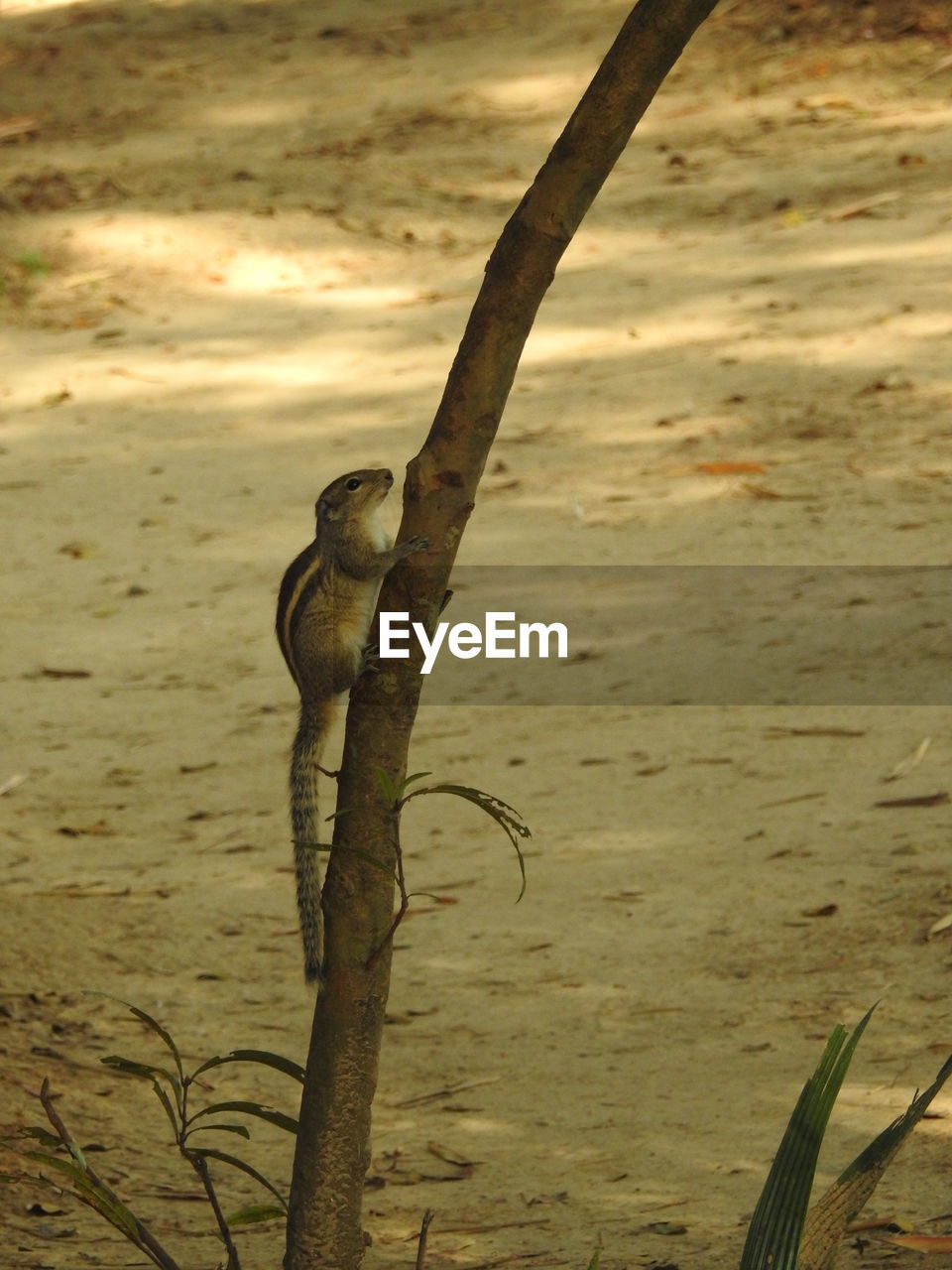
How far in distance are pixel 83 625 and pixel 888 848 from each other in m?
3.88

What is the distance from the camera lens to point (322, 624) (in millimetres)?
3314

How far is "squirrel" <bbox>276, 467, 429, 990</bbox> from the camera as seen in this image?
3.27 metres

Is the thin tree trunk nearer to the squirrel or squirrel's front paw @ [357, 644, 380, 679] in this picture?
squirrel's front paw @ [357, 644, 380, 679]

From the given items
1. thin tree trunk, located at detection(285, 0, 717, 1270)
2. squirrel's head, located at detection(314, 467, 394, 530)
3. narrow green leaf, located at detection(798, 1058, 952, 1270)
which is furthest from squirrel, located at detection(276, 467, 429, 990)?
narrow green leaf, located at detection(798, 1058, 952, 1270)

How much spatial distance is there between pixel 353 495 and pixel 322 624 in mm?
382

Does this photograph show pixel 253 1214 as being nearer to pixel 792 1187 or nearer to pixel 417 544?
pixel 792 1187

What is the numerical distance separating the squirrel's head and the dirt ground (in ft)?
4.59

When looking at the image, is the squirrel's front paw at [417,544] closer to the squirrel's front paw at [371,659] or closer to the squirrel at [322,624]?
the squirrel's front paw at [371,659]

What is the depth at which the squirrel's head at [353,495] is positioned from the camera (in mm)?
3490

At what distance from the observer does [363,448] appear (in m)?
9.20

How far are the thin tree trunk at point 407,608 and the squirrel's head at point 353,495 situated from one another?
0.91 m

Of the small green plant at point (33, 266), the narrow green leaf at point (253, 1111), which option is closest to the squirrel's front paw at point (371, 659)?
the narrow green leaf at point (253, 1111)

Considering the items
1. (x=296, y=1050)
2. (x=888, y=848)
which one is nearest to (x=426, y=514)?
(x=296, y=1050)

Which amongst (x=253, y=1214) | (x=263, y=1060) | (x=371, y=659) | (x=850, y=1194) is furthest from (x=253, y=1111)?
(x=850, y=1194)
